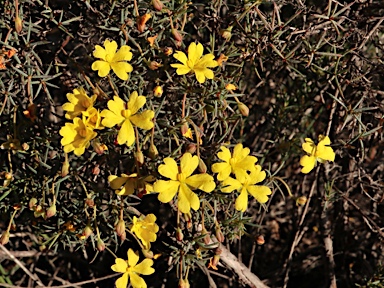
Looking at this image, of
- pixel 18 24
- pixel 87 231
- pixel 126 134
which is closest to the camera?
pixel 126 134

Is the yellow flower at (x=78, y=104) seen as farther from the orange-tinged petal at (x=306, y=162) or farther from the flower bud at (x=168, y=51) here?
the orange-tinged petal at (x=306, y=162)

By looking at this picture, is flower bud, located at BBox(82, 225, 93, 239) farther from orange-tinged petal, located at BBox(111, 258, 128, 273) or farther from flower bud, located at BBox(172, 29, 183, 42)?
flower bud, located at BBox(172, 29, 183, 42)

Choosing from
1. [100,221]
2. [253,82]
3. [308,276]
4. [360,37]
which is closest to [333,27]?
[360,37]

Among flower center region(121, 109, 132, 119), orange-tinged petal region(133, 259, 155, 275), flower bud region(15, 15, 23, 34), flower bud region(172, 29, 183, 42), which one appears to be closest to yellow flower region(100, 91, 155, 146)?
flower center region(121, 109, 132, 119)

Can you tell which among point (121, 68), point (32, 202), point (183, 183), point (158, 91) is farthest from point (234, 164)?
point (32, 202)

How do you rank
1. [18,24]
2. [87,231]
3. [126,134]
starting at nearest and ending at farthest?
[126,134] → [18,24] → [87,231]

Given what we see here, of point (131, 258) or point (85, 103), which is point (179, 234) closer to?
point (131, 258)

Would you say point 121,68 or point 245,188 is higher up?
point 121,68

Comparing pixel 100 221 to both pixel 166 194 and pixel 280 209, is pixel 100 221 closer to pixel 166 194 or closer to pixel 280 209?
pixel 166 194

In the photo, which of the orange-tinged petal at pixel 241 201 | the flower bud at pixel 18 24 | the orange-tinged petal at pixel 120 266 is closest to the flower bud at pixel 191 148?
the orange-tinged petal at pixel 241 201
